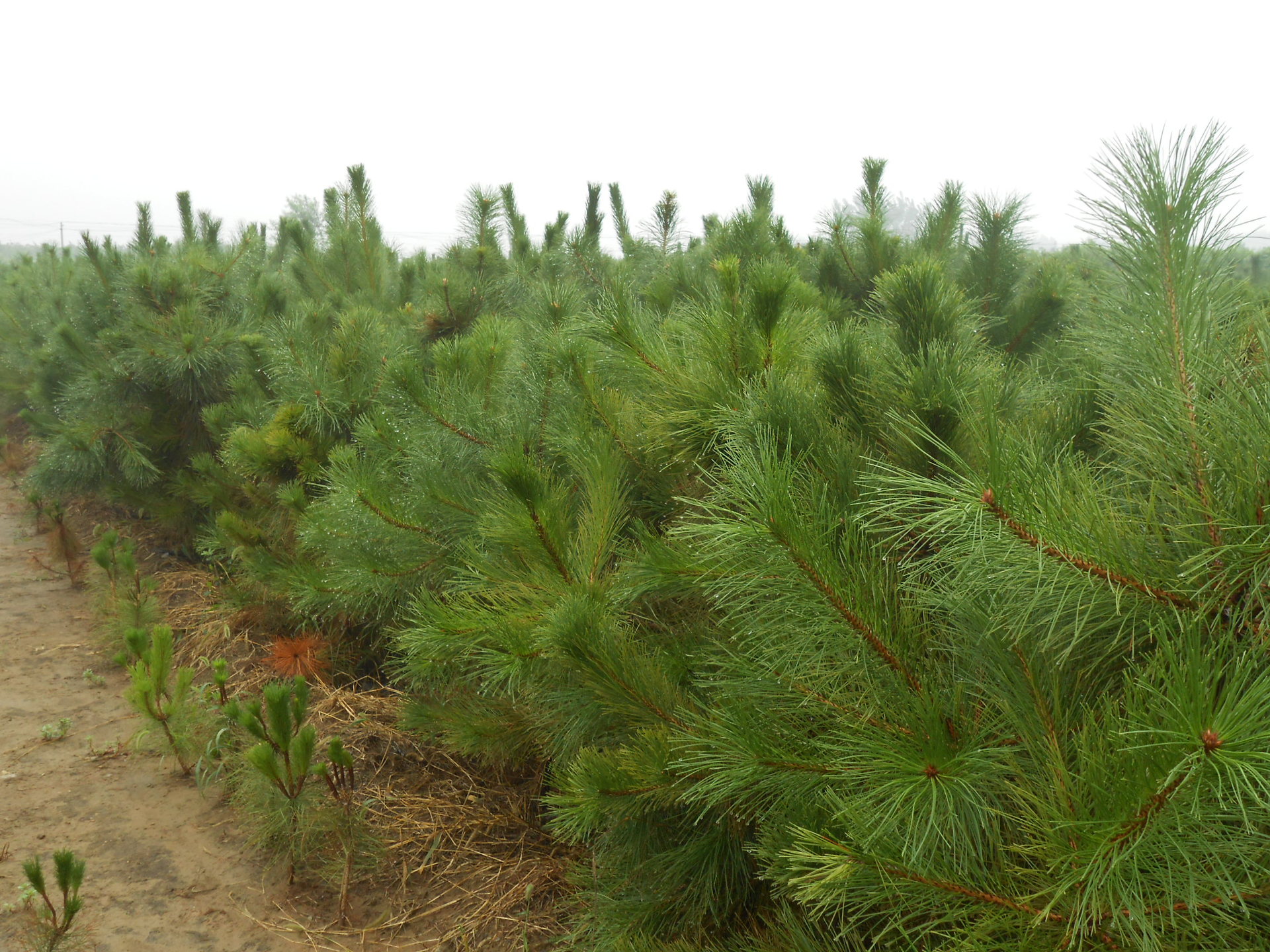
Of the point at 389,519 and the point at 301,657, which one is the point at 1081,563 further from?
the point at 301,657

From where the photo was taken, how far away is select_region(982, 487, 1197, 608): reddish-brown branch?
0.97 m

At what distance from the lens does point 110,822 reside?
288cm

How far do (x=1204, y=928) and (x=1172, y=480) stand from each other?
1.74 ft

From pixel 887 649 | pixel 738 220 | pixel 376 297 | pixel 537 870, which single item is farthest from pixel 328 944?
pixel 376 297

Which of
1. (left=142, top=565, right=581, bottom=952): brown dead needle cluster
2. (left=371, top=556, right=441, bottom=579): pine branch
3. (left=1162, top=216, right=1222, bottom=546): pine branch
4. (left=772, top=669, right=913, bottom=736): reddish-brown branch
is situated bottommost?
(left=142, top=565, right=581, bottom=952): brown dead needle cluster

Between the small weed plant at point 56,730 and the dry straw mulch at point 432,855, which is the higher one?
the small weed plant at point 56,730

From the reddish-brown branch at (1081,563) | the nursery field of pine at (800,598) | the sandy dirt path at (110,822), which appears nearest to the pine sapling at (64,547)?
the sandy dirt path at (110,822)

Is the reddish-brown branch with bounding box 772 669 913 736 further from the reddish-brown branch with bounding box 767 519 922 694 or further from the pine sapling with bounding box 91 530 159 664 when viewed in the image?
the pine sapling with bounding box 91 530 159 664

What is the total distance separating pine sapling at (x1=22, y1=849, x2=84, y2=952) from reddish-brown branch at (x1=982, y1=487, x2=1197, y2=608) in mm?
2234

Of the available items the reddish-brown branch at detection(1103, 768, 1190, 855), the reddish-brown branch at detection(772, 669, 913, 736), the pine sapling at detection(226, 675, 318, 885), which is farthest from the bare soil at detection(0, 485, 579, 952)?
the reddish-brown branch at detection(1103, 768, 1190, 855)

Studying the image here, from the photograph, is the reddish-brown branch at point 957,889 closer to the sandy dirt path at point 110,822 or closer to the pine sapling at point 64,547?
the sandy dirt path at point 110,822

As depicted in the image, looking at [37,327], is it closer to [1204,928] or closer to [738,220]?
[738,220]

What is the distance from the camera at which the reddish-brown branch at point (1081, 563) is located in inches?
38.2

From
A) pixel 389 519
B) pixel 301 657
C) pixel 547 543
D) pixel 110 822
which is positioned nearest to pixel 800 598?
pixel 547 543
